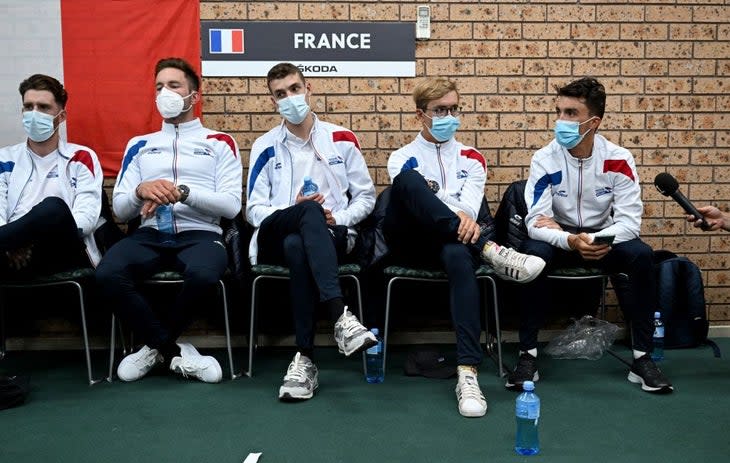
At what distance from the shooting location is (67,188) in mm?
3520

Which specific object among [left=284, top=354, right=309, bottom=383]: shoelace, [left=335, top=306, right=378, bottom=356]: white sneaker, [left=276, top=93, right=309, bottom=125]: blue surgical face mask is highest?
[left=276, top=93, right=309, bottom=125]: blue surgical face mask

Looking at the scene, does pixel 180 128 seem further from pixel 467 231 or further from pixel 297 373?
pixel 467 231

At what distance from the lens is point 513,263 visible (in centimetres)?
300

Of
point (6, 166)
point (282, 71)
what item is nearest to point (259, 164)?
point (282, 71)

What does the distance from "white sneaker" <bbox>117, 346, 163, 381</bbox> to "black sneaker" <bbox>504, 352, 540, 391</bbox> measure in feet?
5.40

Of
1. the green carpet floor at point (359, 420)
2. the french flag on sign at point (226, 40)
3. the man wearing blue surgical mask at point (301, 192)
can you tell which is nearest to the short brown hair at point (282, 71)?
the man wearing blue surgical mask at point (301, 192)

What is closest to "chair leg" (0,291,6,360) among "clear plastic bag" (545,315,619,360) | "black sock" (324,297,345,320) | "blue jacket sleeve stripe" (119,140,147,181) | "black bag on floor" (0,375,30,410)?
"black bag on floor" (0,375,30,410)

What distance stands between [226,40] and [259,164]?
2.77 ft

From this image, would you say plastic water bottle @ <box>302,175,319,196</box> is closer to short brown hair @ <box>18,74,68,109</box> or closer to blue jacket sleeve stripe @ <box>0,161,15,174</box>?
short brown hair @ <box>18,74,68,109</box>

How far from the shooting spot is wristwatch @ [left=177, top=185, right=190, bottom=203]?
330 cm

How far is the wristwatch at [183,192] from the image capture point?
10.8 feet

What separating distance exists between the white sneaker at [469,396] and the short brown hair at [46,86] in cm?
243

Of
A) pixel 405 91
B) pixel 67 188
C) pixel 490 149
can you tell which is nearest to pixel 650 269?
pixel 490 149

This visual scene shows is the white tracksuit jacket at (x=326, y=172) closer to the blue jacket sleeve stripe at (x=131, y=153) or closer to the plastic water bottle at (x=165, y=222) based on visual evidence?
the plastic water bottle at (x=165, y=222)
